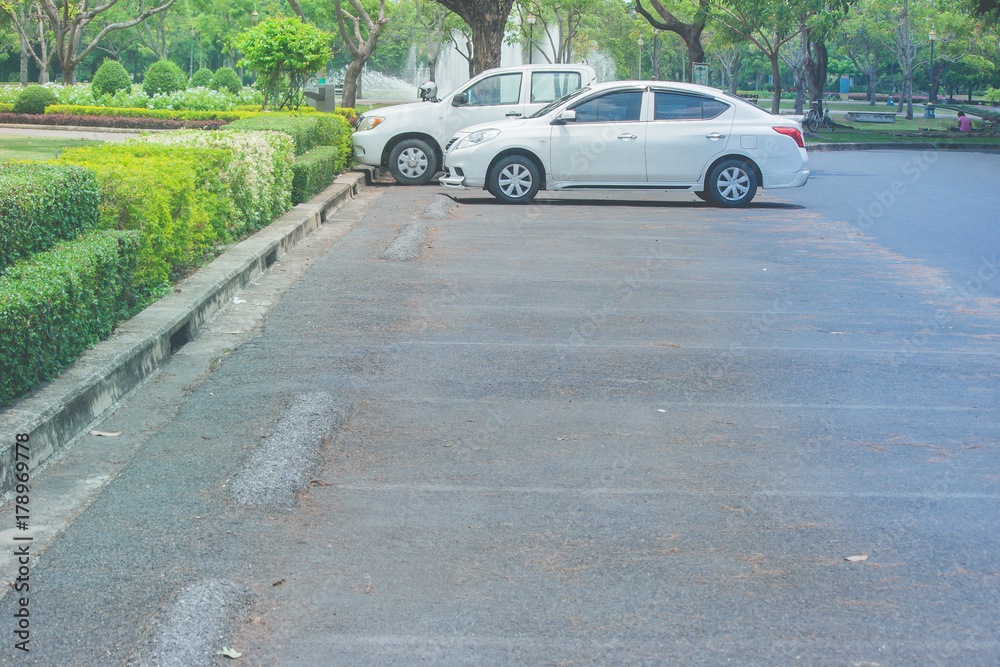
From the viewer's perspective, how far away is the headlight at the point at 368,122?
55.1 ft

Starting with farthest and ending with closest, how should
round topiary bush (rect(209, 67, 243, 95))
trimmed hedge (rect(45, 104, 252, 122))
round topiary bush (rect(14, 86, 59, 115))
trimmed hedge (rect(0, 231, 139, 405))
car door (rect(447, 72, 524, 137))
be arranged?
round topiary bush (rect(209, 67, 243, 95)) → round topiary bush (rect(14, 86, 59, 115)) → trimmed hedge (rect(45, 104, 252, 122)) → car door (rect(447, 72, 524, 137)) → trimmed hedge (rect(0, 231, 139, 405))

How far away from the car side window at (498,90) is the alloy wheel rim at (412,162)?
1263 millimetres

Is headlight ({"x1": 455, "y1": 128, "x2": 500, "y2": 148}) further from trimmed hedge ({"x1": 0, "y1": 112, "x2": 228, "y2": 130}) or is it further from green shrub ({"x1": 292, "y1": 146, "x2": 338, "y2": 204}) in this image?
trimmed hedge ({"x1": 0, "y1": 112, "x2": 228, "y2": 130})

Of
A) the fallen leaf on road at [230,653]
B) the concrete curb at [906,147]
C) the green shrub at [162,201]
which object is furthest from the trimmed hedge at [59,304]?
the concrete curb at [906,147]

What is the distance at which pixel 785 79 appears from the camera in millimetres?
110438

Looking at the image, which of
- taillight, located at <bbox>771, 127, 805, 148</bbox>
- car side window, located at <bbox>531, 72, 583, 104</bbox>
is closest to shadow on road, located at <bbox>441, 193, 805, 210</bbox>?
taillight, located at <bbox>771, 127, 805, 148</bbox>

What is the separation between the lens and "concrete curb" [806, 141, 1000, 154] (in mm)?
30031

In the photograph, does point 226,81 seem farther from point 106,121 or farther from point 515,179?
point 515,179

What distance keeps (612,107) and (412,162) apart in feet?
12.6

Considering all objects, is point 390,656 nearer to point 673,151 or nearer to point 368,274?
point 368,274

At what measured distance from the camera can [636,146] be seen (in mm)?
14398

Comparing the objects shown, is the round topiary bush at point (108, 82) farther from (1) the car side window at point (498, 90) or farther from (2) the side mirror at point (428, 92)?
(1) the car side window at point (498, 90)

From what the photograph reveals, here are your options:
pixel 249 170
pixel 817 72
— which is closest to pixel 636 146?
pixel 249 170

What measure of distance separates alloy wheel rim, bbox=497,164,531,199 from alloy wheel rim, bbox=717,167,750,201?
2.71m
